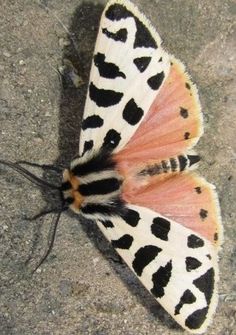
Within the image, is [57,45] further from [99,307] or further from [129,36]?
[99,307]

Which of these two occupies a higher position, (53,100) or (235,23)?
(235,23)

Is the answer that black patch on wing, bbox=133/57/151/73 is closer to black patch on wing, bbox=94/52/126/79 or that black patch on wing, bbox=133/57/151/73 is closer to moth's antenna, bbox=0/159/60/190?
black patch on wing, bbox=94/52/126/79

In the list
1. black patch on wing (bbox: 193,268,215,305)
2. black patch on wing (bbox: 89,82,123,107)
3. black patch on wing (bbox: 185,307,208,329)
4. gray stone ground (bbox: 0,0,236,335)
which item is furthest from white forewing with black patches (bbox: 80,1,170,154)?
black patch on wing (bbox: 185,307,208,329)

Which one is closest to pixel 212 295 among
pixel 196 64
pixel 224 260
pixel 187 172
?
pixel 224 260

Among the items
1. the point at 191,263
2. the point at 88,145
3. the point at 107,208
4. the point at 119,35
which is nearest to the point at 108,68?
the point at 119,35

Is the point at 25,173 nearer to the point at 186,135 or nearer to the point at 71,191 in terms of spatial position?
the point at 71,191
